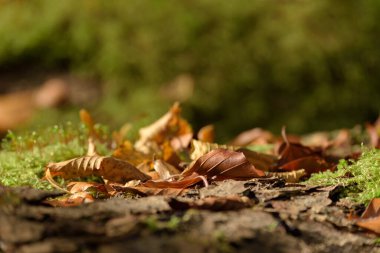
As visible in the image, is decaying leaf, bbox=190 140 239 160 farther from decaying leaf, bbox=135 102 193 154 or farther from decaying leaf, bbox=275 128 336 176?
decaying leaf, bbox=135 102 193 154

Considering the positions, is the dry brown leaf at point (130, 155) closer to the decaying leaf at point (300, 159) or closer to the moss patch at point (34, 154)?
the moss patch at point (34, 154)

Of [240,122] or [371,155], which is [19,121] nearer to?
[240,122]

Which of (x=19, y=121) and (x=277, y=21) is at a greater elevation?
(x=277, y=21)

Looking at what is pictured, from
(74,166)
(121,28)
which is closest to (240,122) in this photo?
(121,28)

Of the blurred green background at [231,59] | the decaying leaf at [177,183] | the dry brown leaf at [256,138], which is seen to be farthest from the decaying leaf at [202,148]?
the blurred green background at [231,59]

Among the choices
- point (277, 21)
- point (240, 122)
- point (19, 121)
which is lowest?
point (240, 122)

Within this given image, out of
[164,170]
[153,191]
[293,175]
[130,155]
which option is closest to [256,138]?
[130,155]
